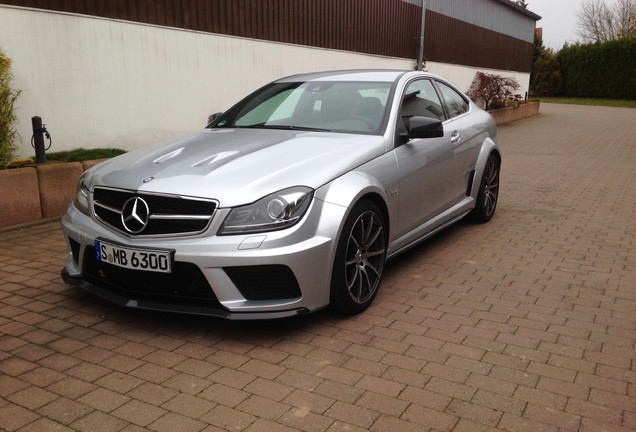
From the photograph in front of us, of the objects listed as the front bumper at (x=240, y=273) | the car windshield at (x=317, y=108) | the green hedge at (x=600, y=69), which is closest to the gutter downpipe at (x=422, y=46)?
the car windshield at (x=317, y=108)

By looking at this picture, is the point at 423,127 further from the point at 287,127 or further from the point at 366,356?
the point at 366,356

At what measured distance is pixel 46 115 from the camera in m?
7.65

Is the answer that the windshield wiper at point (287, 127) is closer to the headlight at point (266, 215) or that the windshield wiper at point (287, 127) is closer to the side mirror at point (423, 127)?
the side mirror at point (423, 127)

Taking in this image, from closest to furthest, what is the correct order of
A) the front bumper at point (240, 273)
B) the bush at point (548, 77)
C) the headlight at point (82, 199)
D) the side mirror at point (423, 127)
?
the front bumper at point (240, 273), the headlight at point (82, 199), the side mirror at point (423, 127), the bush at point (548, 77)

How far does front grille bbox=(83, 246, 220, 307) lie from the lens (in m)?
3.49

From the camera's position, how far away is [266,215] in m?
3.49

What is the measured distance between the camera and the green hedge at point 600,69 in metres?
39.5

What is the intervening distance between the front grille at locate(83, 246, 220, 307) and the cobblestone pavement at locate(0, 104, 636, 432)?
257 millimetres

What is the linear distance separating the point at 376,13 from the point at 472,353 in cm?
1413

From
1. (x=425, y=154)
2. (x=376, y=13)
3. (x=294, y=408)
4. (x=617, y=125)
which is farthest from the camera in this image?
(x=617, y=125)

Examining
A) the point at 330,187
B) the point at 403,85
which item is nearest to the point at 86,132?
the point at 403,85

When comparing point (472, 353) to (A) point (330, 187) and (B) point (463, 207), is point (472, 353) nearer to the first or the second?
(A) point (330, 187)

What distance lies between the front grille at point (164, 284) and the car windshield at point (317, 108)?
172 cm

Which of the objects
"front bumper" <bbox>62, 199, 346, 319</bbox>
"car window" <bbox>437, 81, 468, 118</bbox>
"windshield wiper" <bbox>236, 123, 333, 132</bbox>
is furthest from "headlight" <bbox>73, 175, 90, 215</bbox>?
"car window" <bbox>437, 81, 468, 118</bbox>
